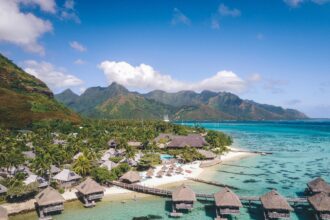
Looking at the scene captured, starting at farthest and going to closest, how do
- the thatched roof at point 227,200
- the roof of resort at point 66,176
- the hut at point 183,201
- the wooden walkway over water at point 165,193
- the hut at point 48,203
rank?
the roof of resort at point 66,176
the wooden walkway over water at point 165,193
the hut at point 183,201
the hut at point 48,203
the thatched roof at point 227,200

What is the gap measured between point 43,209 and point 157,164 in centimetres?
2548

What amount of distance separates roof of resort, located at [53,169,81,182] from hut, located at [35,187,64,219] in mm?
7924

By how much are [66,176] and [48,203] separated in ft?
31.9

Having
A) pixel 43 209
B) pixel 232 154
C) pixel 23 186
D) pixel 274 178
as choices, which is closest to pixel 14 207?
pixel 23 186

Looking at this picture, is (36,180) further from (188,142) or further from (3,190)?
(188,142)

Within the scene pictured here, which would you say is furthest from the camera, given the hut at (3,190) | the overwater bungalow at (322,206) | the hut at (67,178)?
the hut at (67,178)

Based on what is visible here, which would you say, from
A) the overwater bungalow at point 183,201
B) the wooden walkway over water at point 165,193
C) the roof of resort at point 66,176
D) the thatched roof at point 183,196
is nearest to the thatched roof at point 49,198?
the roof of resort at point 66,176

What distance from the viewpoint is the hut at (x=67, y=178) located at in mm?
40737

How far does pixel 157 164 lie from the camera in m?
54.2

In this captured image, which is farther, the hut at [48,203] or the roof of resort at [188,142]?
the roof of resort at [188,142]

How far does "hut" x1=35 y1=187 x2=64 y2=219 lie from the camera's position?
1239 inches

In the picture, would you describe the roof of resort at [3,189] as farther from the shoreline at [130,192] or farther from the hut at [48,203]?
the hut at [48,203]

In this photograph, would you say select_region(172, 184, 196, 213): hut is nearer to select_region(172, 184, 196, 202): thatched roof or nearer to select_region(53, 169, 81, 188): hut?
select_region(172, 184, 196, 202): thatched roof

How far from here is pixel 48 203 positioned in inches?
1242
